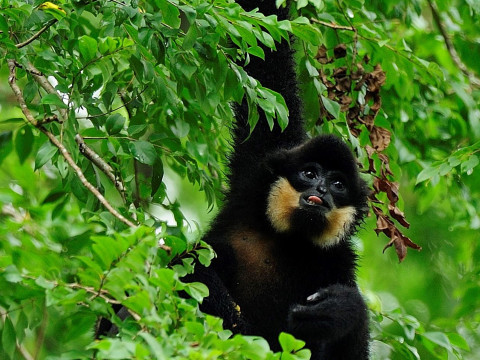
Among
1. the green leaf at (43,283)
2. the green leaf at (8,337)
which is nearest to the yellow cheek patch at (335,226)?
the green leaf at (8,337)

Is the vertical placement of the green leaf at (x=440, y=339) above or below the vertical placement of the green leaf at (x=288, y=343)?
below

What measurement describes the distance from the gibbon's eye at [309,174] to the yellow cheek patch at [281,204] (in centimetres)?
13

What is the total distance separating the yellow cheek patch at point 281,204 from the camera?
540 centimetres

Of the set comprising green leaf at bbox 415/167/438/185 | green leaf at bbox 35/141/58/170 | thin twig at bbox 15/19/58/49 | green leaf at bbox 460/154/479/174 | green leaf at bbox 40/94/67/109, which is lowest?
green leaf at bbox 415/167/438/185

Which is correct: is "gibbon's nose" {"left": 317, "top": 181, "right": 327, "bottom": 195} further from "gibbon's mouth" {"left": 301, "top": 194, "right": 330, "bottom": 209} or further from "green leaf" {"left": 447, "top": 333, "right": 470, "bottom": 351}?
"green leaf" {"left": 447, "top": 333, "right": 470, "bottom": 351}

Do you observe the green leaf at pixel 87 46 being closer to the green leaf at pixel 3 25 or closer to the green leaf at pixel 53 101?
the green leaf at pixel 53 101

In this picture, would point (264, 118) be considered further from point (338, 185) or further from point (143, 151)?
point (143, 151)

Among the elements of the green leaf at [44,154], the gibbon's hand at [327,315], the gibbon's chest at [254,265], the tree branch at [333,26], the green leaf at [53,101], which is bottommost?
the gibbon's chest at [254,265]

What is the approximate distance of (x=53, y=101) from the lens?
3.79 m

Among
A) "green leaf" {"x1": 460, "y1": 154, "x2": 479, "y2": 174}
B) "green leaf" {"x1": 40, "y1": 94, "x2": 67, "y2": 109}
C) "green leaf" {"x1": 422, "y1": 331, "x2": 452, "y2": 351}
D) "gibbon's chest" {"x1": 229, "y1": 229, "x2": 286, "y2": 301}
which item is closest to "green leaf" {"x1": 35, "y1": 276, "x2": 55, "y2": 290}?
"green leaf" {"x1": 40, "y1": 94, "x2": 67, "y2": 109}

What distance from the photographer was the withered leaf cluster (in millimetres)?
5469

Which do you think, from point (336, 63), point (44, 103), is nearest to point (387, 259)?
point (336, 63)

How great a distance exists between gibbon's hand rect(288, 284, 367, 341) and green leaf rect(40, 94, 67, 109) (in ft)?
6.03

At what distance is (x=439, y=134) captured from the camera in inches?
296
